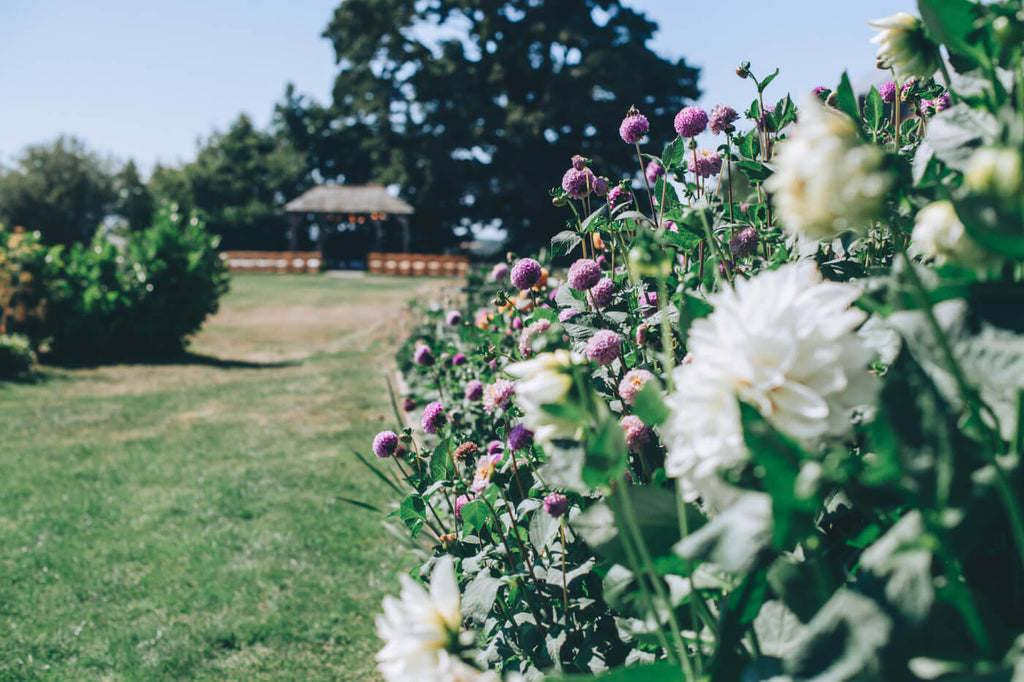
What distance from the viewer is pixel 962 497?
20.8 inches

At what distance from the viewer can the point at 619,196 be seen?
164cm

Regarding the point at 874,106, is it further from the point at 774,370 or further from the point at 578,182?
the point at 774,370

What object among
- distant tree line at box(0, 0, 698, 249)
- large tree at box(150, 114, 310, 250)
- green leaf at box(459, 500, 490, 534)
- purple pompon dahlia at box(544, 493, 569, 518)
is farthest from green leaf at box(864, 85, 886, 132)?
large tree at box(150, 114, 310, 250)

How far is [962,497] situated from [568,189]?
3.81 feet

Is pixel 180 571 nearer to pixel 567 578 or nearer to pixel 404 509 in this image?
pixel 404 509

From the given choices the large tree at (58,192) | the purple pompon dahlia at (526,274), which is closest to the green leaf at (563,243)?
the purple pompon dahlia at (526,274)

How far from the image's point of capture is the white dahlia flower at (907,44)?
724 millimetres

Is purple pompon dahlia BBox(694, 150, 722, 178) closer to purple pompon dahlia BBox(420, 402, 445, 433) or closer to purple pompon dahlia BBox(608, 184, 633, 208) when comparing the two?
purple pompon dahlia BBox(608, 184, 633, 208)

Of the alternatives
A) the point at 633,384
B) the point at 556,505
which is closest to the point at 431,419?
the point at 556,505

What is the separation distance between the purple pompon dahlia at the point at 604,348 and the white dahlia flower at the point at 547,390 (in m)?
0.49

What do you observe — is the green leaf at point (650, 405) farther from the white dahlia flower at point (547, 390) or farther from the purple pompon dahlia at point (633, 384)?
the purple pompon dahlia at point (633, 384)

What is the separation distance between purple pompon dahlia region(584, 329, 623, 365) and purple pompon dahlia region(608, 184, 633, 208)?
451 mm

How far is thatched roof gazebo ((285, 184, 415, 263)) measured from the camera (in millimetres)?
27375

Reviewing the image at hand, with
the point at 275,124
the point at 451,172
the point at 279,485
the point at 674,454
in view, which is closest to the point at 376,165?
the point at 451,172
